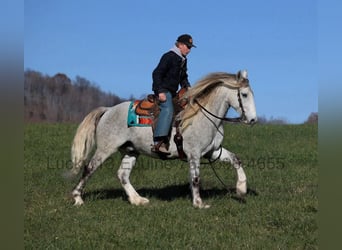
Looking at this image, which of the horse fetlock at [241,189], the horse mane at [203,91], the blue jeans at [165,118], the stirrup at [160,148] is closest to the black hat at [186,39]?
the horse mane at [203,91]

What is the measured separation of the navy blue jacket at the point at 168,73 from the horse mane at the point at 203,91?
361 millimetres

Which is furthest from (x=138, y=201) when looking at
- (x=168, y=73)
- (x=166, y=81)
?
(x=168, y=73)

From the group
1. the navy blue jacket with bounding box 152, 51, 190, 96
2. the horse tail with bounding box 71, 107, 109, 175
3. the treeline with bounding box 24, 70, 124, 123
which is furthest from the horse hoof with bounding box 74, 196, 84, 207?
the treeline with bounding box 24, 70, 124, 123

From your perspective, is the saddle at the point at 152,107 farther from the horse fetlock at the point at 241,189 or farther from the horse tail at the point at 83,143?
the horse fetlock at the point at 241,189

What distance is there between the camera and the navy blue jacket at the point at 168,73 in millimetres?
7426

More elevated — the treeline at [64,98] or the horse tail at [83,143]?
the treeline at [64,98]

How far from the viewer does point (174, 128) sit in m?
7.61

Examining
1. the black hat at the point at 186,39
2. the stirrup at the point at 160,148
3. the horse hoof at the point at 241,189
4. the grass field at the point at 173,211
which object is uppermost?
the black hat at the point at 186,39

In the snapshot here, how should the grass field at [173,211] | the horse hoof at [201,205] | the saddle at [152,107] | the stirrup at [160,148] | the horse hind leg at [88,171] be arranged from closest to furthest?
the grass field at [173,211] < the horse hoof at [201,205] < the stirrup at [160,148] < the saddle at [152,107] < the horse hind leg at [88,171]

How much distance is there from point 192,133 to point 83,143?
224cm

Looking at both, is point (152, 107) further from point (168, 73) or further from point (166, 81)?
point (168, 73)
